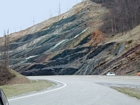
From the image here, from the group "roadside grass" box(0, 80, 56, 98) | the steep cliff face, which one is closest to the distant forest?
the steep cliff face

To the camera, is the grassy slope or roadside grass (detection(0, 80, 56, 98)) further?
the grassy slope

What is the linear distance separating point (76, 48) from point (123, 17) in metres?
14.3

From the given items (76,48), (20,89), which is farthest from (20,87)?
(76,48)

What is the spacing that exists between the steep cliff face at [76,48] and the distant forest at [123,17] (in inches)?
110

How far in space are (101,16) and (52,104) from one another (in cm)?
7527

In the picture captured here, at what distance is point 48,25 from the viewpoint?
106 metres

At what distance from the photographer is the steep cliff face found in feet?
172

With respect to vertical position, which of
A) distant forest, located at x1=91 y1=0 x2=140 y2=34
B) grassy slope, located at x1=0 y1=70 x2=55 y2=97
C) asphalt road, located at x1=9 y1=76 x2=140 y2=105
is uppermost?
distant forest, located at x1=91 y1=0 x2=140 y2=34

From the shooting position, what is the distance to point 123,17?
7300cm

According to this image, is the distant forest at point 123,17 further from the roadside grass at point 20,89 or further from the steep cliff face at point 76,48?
the roadside grass at point 20,89

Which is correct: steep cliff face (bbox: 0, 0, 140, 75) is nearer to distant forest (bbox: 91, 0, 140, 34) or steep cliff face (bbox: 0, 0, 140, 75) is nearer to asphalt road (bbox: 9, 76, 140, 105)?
distant forest (bbox: 91, 0, 140, 34)

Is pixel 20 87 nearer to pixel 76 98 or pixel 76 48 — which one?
pixel 76 98

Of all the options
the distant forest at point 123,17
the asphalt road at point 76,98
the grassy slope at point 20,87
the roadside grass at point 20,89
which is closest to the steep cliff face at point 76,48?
the distant forest at point 123,17

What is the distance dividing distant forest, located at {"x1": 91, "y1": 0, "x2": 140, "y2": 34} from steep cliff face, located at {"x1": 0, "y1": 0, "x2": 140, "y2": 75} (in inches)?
110
